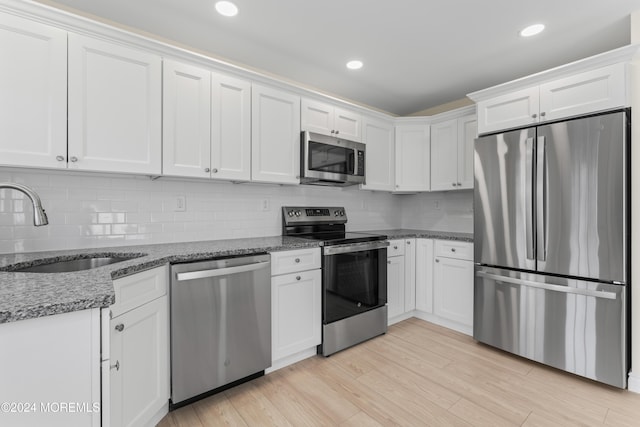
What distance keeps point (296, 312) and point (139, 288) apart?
3.77 ft

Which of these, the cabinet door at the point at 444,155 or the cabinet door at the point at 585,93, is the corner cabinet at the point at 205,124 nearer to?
the cabinet door at the point at 444,155

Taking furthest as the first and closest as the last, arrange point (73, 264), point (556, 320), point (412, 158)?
point (412, 158), point (556, 320), point (73, 264)

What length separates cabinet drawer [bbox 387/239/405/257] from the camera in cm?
300

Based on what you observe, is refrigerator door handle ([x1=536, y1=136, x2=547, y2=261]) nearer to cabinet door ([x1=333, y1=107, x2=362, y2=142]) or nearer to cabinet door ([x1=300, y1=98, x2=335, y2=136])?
cabinet door ([x1=333, y1=107, x2=362, y2=142])

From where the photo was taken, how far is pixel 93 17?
2043 mm

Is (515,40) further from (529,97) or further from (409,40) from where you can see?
(409,40)

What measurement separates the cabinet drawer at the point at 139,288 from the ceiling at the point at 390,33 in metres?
1.70

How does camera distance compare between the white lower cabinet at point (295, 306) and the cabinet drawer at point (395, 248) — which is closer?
the white lower cabinet at point (295, 306)

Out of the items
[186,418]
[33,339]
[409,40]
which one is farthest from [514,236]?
[33,339]

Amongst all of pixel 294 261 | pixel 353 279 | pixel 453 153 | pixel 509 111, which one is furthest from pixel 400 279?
pixel 509 111

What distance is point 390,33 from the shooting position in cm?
219

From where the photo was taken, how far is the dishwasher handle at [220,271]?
5.69ft

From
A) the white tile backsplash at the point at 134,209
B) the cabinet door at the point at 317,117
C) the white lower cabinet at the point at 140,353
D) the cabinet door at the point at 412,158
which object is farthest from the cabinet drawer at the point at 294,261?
the cabinet door at the point at 412,158

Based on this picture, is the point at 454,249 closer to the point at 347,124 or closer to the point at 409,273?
the point at 409,273
